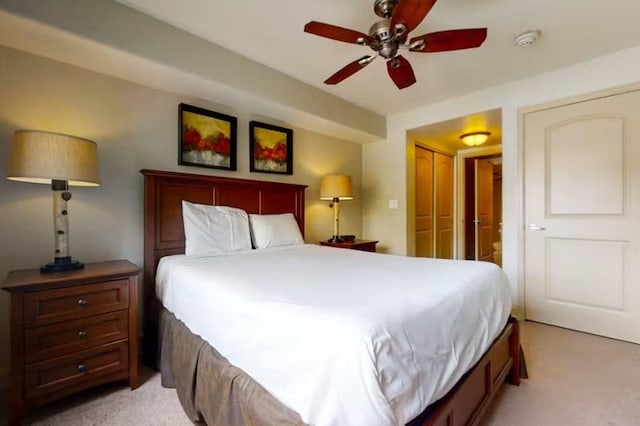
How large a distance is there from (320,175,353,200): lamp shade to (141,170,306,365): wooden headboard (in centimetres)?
95

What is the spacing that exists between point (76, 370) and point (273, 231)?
1598 mm

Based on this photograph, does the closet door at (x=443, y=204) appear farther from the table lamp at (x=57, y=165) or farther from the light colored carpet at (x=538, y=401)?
the table lamp at (x=57, y=165)

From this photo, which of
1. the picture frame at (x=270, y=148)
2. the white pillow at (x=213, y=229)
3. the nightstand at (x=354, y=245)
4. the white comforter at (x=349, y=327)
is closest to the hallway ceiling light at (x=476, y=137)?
the nightstand at (x=354, y=245)

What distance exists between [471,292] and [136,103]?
270 centimetres

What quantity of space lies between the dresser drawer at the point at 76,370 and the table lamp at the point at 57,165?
517 mm

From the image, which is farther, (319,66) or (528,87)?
(528,87)

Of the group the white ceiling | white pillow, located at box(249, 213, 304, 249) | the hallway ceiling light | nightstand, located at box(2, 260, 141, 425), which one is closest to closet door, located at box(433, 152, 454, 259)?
the hallway ceiling light

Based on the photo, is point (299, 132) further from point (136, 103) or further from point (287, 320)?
point (287, 320)

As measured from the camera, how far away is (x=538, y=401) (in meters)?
1.68

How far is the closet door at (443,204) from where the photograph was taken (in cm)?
484

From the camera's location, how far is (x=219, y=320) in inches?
51.2

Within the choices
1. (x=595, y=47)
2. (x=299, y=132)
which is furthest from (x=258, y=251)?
(x=595, y=47)

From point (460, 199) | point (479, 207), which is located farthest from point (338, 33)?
point (479, 207)

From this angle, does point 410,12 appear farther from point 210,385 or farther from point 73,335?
point 73,335
